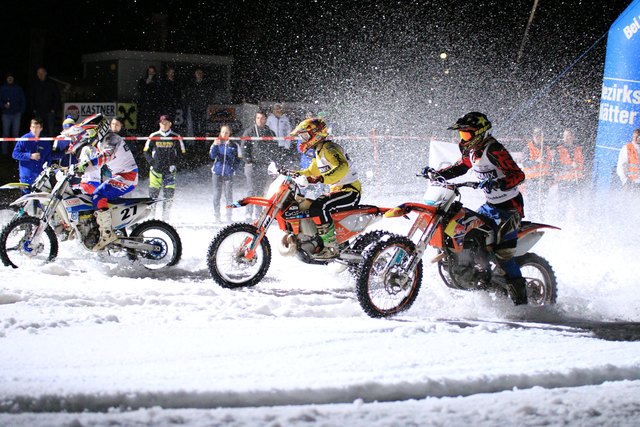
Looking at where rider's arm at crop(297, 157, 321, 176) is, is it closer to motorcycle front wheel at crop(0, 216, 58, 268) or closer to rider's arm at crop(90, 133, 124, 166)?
rider's arm at crop(90, 133, 124, 166)

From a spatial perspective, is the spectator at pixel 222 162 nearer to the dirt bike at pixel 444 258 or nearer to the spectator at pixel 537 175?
the spectator at pixel 537 175

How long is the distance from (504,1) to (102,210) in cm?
2506

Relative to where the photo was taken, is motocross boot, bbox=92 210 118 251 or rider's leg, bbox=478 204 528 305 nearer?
rider's leg, bbox=478 204 528 305

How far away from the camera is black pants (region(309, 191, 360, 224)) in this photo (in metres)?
7.84

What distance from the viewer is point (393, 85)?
86.9 feet

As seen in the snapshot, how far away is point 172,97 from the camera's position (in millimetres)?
17672

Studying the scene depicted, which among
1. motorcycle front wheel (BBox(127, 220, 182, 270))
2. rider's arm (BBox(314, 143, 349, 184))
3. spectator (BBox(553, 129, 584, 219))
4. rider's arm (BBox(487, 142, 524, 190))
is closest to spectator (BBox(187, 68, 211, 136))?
spectator (BBox(553, 129, 584, 219))

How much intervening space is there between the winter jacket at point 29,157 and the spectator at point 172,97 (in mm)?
5674

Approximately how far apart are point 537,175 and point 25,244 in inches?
318

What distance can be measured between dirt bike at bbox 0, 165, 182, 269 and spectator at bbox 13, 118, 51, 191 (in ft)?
10.0

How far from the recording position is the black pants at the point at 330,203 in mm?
7844

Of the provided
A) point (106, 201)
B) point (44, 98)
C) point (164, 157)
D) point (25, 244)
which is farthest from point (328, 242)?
point (44, 98)

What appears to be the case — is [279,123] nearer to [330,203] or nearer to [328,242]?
[330,203]

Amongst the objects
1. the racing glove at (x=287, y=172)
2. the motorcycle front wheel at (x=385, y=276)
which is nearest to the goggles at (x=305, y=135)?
the racing glove at (x=287, y=172)
